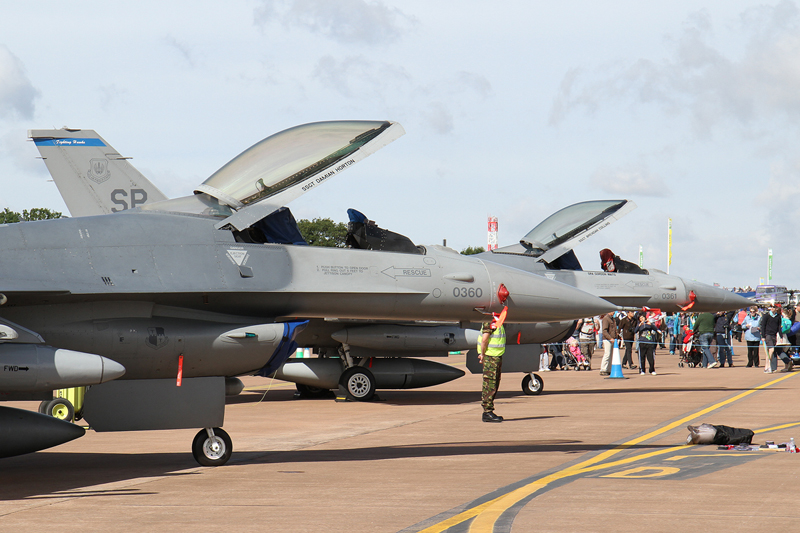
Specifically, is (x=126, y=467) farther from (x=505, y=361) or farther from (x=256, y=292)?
(x=505, y=361)

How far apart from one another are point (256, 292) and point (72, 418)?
5.23 m

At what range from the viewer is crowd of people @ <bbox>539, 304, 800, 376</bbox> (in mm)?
25345

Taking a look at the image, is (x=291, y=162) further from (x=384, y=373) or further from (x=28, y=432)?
(x=384, y=373)

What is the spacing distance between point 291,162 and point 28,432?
404cm

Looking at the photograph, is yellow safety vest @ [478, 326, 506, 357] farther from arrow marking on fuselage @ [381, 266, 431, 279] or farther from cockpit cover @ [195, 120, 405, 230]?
cockpit cover @ [195, 120, 405, 230]

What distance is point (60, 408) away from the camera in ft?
42.0

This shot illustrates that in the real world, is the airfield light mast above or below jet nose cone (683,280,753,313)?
above

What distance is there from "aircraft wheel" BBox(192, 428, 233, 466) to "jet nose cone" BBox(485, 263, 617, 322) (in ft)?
13.8

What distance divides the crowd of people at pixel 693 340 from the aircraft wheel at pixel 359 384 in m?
10.2

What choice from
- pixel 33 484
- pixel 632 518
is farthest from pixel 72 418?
pixel 632 518

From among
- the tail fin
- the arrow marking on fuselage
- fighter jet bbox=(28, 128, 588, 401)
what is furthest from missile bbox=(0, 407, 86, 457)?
the tail fin

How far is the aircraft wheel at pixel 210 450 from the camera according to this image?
9.38 meters

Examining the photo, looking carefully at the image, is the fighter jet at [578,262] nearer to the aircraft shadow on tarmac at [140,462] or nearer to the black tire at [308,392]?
the black tire at [308,392]

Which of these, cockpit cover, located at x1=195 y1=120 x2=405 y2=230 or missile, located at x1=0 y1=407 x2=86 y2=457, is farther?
cockpit cover, located at x1=195 y1=120 x2=405 y2=230
